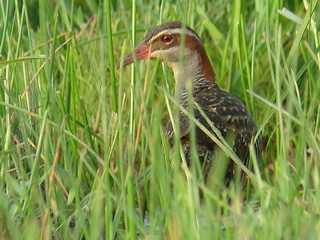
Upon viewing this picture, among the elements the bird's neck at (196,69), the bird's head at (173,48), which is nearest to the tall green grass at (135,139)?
the bird's head at (173,48)

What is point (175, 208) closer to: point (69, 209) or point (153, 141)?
point (153, 141)

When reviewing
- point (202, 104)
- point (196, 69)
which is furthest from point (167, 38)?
point (202, 104)

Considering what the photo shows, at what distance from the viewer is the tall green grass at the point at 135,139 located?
2.52m

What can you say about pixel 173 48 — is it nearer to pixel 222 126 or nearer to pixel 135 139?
pixel 135 139

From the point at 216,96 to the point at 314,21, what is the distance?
75 centimetres

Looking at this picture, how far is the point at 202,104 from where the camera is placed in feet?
13.8

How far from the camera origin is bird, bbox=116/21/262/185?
367 cm

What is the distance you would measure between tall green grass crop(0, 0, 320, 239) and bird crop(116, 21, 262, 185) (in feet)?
0.33

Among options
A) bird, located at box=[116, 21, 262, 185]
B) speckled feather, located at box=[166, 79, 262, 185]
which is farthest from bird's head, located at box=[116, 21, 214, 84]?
speckled feather, located at box=[166, 79, 262, 185]

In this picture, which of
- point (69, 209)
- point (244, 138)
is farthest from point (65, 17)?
point (69, 209)

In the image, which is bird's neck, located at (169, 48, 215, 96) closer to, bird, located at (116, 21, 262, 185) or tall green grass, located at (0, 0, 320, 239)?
bird, located at (116, 21, 262, 185)

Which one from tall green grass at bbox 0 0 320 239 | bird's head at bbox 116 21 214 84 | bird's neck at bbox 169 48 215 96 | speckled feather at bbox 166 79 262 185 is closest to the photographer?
tall green grass at bbox 0 0 320 239

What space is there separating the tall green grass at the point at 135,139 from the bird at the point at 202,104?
10 centimetres

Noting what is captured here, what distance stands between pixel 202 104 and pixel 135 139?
45cm
